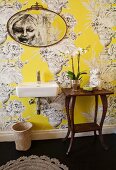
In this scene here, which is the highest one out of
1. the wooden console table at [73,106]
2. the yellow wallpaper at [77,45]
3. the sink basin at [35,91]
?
the yellow wallpaper at [77,45]

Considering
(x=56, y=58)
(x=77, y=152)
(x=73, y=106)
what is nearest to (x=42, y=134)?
(x=77, y=152)

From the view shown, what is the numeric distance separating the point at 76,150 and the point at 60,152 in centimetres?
21

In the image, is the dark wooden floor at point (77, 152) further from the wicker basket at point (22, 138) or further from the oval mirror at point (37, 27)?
the oval mirror at point (37, 27)

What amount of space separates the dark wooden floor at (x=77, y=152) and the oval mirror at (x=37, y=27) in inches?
54.2

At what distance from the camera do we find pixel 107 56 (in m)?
2.54

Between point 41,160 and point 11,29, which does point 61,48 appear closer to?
point 11,29

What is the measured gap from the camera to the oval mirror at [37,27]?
227 cm

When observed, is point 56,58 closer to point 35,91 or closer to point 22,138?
point 35,91

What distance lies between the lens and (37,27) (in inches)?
90.8

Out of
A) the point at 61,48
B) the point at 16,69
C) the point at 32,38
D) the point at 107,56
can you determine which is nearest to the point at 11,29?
the point at 32,38

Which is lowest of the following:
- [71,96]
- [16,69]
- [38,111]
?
[38,111]

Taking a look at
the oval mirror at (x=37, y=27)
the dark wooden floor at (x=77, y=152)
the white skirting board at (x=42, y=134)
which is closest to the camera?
the dark wooden floor at (x=77, y=152)

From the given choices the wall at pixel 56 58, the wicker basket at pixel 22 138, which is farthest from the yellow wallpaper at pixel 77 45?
the wicker basket at pixel 22 138

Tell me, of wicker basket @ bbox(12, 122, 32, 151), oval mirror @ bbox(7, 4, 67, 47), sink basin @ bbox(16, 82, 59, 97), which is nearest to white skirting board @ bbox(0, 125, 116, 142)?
wicker basket @ bbox(12, 122, 32, 151)
